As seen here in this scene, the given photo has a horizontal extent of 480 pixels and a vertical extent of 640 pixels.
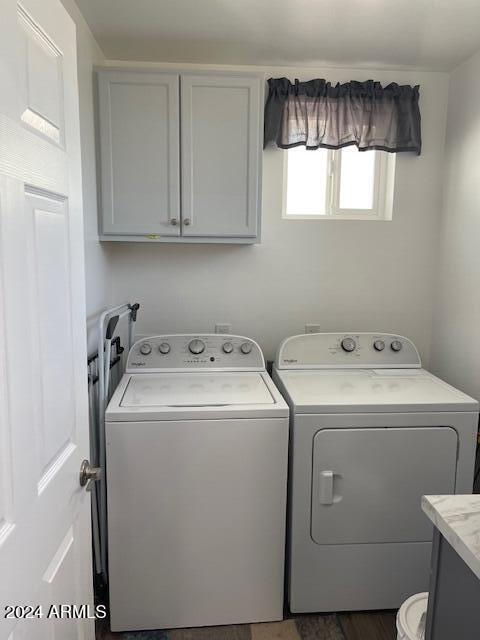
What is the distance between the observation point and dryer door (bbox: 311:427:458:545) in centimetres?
183

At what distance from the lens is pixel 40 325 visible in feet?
3.00

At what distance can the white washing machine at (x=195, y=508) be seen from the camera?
5.69 feet

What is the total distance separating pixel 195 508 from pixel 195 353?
0.76 meters

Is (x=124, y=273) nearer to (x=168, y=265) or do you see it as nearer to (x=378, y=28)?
(x=168, y=265)

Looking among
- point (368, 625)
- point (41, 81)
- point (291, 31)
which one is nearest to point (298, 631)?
point (368, 625)

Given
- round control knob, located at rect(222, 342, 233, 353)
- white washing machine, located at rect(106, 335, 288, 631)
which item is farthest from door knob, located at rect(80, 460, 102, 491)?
round control knob, located at rect(222, 342, 233, 353)

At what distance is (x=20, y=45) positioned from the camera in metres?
0.81

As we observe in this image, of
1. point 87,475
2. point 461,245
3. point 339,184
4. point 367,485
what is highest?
point 339,184

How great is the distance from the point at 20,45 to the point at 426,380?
206 cm

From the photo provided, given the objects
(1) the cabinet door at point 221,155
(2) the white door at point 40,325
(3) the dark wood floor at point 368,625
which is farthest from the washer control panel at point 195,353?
(3) the dark wood floor at point 368,625

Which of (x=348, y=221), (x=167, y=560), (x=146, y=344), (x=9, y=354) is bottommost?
(x=167, y=560)

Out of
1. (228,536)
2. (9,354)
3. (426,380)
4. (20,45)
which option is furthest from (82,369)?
(426,380)

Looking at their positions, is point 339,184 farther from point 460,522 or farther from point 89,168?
point 460,522

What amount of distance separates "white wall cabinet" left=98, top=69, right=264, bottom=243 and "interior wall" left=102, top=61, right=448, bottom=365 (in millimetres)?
323
